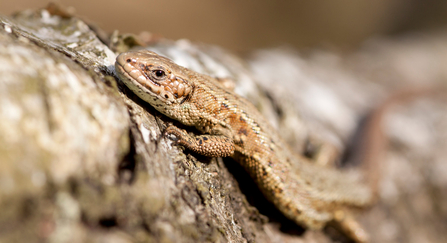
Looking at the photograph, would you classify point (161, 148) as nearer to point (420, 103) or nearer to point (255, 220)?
point (255, 220)

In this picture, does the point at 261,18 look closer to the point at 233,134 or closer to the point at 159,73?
the point at 233,134

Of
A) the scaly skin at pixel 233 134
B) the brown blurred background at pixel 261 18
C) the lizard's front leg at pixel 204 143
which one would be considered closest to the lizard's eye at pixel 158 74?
the scaly skin at pixel 233 134

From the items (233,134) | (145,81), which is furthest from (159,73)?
(233,134)

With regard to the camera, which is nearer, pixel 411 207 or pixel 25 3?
pixel 411 207

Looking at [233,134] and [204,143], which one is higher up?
[233,134]

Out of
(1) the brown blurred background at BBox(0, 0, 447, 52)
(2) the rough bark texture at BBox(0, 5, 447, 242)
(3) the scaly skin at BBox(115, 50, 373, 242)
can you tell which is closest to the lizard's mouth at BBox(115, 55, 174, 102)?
(3) the scaly skin at BBox(115, 50, 373, 242)

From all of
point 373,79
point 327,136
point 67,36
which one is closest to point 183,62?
point 67,36

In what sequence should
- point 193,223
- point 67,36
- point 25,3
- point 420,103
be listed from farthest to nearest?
point 25,3 → point 420,103 → point 67,36 → point 193,223

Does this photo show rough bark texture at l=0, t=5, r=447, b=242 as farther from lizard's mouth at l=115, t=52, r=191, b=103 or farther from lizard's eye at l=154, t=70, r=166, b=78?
lizard's eye at l=154, t=70, r=166, b=78
